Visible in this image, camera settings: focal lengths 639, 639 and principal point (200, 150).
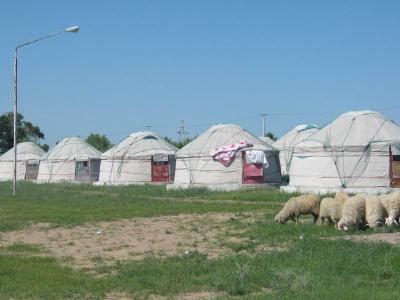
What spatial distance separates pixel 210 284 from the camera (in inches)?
344

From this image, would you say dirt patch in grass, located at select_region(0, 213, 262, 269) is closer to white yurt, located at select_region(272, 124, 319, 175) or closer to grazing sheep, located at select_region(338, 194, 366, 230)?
grazing sheep, located at select_region(338, 194, 366, 230)

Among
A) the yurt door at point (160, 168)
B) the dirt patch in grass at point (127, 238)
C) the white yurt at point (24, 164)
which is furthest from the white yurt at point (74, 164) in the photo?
the dirt patch in grass at point (127, 238)

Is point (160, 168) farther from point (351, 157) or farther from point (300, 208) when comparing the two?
point (300, 208)

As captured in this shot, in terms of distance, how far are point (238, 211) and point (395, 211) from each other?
22.8 feet

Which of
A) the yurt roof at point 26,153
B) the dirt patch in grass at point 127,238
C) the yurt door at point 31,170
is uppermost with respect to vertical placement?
the yurt roof at point 26,153

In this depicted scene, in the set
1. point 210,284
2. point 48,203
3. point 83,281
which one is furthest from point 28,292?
point 48,203

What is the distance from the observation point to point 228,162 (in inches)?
1299

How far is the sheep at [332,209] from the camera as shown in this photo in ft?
48.5

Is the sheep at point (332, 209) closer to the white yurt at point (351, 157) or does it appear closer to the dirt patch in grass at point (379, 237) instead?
the dirt patch in grass at point (379, 237)

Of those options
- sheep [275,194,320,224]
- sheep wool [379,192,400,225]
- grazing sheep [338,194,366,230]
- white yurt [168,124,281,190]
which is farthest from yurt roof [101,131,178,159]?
sheep wool [379,192,400,225]

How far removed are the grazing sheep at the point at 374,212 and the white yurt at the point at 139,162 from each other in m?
27.2

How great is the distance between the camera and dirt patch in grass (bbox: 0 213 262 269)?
1202 centimetres

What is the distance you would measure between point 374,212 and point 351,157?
13830 mm

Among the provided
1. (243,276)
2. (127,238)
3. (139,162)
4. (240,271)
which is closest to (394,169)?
(127,238)
